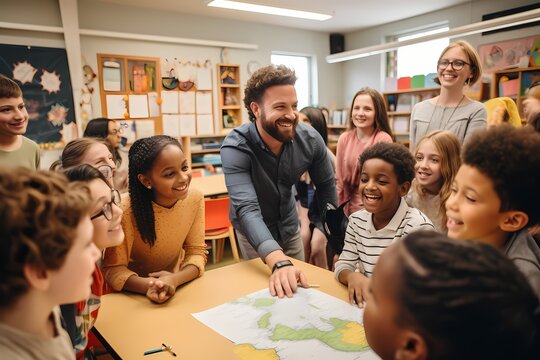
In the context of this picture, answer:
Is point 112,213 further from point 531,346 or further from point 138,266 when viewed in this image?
point 531,346

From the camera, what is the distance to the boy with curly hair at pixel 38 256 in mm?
609

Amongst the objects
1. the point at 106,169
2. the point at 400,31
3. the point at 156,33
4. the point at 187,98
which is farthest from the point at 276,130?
the point at 400,31

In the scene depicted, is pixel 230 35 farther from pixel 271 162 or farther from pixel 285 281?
pixel 285 281

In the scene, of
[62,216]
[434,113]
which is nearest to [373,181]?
[62,216]

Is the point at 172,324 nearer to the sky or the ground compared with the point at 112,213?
nearer to the ground

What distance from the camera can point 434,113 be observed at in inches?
102

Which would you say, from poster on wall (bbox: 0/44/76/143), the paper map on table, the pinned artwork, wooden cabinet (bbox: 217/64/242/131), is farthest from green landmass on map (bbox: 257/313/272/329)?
wooden cabinet (bbox: 217/64/242/131)

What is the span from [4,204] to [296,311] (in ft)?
2.92

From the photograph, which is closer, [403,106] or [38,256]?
[38,256]

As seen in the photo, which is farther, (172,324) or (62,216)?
(172,324)

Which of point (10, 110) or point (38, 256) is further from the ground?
point (10, 110)

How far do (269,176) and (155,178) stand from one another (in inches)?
24.0

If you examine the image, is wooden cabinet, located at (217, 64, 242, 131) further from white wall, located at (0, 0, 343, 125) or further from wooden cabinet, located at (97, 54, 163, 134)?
wooden cabinet, located at (97, 54, 163, 134)

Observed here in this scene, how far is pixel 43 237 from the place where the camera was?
0.64 meters
